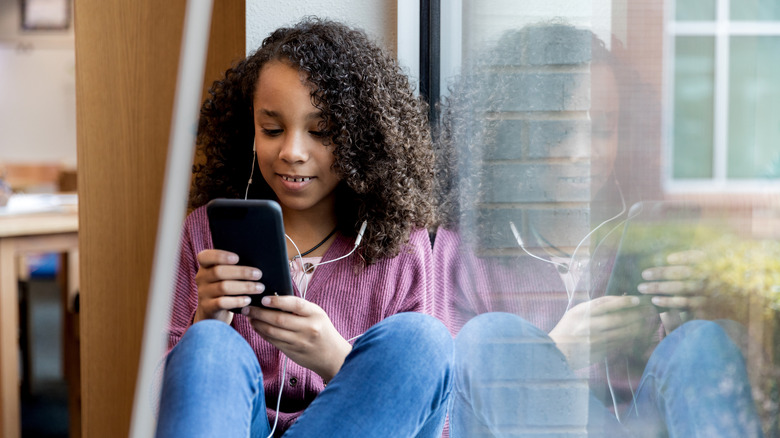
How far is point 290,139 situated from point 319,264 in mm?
193

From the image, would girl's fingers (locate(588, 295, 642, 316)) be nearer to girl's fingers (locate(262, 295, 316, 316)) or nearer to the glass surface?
the glass surface

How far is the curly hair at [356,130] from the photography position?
1017 mm

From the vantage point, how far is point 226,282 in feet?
2.91

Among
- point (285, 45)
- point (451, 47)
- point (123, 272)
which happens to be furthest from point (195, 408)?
point (123, 272)

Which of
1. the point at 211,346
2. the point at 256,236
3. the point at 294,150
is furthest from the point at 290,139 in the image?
the point at 211,346

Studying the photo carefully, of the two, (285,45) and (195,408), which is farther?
(285,45)

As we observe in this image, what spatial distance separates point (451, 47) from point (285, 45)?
0.26 m

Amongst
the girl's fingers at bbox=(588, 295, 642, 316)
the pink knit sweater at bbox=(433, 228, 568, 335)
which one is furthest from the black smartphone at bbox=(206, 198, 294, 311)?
the girl's fingers at bbox=(588, 295, 642, 316)

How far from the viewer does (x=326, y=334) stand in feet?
3.00

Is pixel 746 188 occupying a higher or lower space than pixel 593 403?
higher

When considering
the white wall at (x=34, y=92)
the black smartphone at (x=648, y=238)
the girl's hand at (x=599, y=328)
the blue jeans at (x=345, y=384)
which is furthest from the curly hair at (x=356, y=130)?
the white wall at (x=34, y=92)

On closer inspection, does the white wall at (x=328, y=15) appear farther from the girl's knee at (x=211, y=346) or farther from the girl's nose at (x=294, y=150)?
the girl's knee at (x=211, y=346)

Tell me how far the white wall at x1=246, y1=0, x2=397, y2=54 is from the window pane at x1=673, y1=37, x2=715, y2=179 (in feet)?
2.92

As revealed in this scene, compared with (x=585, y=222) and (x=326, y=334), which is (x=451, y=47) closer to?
(x=326, y=334)
